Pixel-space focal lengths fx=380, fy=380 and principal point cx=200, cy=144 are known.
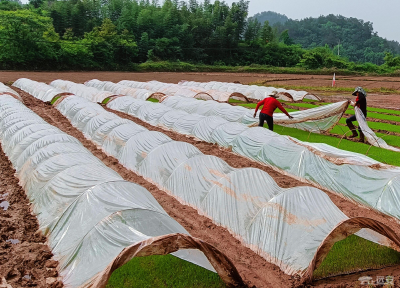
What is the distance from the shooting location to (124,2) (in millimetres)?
81875

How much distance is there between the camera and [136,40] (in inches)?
2739

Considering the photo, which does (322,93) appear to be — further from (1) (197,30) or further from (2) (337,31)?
(2) (337,31)

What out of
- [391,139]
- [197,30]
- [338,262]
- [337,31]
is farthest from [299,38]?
[338,262]

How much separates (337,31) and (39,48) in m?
136

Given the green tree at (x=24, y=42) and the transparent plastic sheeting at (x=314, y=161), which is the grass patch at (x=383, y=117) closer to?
the transparent plastic sheeting at (x=314, y=161)

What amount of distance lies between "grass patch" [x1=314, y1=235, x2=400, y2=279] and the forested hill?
12746cm

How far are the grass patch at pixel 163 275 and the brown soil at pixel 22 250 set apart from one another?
3.32 feet

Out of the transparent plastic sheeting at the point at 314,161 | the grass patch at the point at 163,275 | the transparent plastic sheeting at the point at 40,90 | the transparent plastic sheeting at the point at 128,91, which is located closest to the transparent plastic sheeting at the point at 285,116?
the transparent plastic sheeting at the point at 314,161

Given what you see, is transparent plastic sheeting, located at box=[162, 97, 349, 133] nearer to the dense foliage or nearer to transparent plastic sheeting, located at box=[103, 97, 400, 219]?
transparent plastic sheeting, located at box=[103, 97, 400, 219]

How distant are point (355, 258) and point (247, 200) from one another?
7.56 ft

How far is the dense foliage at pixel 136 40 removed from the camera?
49375 mm

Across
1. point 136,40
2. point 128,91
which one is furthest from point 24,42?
point 128,91

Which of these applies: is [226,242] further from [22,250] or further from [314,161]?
[314,161]

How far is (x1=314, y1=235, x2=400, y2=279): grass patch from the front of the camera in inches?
260
